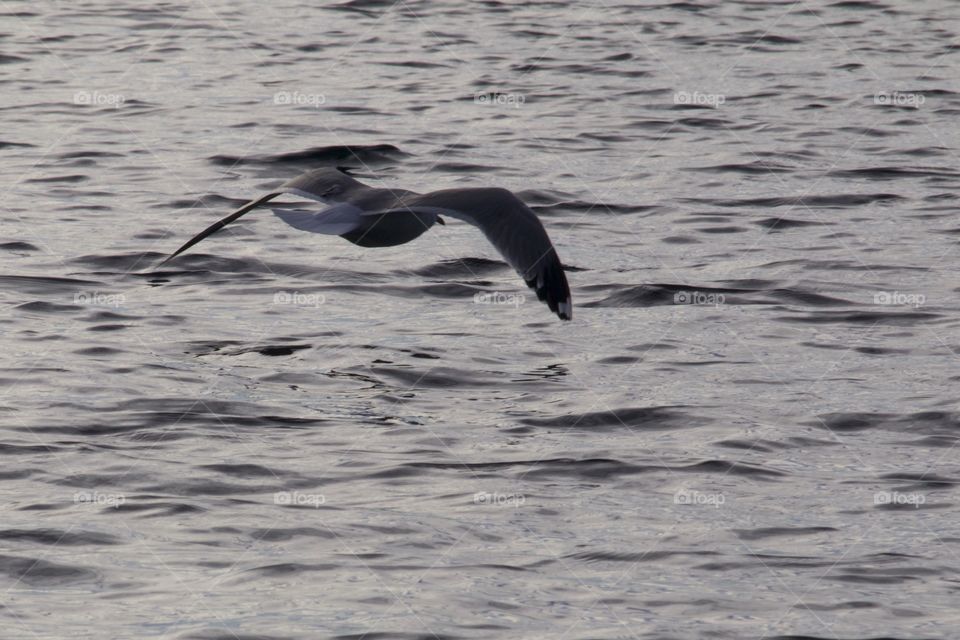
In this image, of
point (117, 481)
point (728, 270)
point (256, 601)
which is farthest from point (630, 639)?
point (728, 270)

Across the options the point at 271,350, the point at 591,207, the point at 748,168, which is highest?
the point at 271,350

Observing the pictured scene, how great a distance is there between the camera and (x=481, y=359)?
10523 millimetres

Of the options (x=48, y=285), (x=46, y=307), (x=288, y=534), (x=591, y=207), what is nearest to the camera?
(x=288, y=534)

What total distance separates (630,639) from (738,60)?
1626 cm

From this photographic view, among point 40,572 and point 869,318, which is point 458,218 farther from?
point 40,572

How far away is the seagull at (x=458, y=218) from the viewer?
9.93 m

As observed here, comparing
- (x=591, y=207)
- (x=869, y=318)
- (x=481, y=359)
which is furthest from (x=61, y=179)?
(x=869, y=318)

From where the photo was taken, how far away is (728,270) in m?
12.8

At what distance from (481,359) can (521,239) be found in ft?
3.16

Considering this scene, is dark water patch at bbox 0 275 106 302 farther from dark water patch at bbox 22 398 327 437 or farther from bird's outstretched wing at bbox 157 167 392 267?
dark water patch at bbox 22 398 327 437

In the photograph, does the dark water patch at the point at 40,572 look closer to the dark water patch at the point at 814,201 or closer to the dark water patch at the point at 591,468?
the dark water patch at the point at 591,468

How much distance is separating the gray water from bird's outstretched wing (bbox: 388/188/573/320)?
56cm

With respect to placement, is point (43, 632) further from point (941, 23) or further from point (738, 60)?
point (941, 23)

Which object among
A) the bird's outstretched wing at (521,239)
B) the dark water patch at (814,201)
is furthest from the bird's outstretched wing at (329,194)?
the dark water patch at (814,201)
